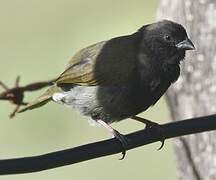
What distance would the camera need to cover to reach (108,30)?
47.1 feet

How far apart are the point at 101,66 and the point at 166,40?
0.49 meters

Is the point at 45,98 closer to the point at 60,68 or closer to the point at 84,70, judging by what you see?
the point at 84,70

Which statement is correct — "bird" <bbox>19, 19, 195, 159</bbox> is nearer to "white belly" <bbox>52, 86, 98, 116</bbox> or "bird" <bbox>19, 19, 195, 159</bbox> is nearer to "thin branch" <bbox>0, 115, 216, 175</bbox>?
"white belly" <bbox>52, 86, 98, 116</bbox>

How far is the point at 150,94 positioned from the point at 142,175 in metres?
4.91

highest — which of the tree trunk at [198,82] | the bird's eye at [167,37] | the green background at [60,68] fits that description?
the bird's eye at [167,37]

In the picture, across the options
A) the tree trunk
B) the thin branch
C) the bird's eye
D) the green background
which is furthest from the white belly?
the green background

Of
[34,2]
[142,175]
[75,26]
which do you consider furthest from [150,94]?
[34,2]

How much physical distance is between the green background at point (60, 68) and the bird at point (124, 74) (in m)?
4.15

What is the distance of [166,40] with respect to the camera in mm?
6473

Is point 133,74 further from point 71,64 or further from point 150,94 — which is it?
point 71,64

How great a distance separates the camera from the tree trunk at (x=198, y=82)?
23.1 ft

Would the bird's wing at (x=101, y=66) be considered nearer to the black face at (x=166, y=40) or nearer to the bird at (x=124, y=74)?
the bird at (x=124, y=74)

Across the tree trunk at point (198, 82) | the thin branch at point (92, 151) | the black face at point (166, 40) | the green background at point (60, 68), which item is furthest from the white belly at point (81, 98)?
the green background at point (60, 68)

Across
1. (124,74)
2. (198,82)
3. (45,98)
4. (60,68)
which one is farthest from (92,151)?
(60,68)
